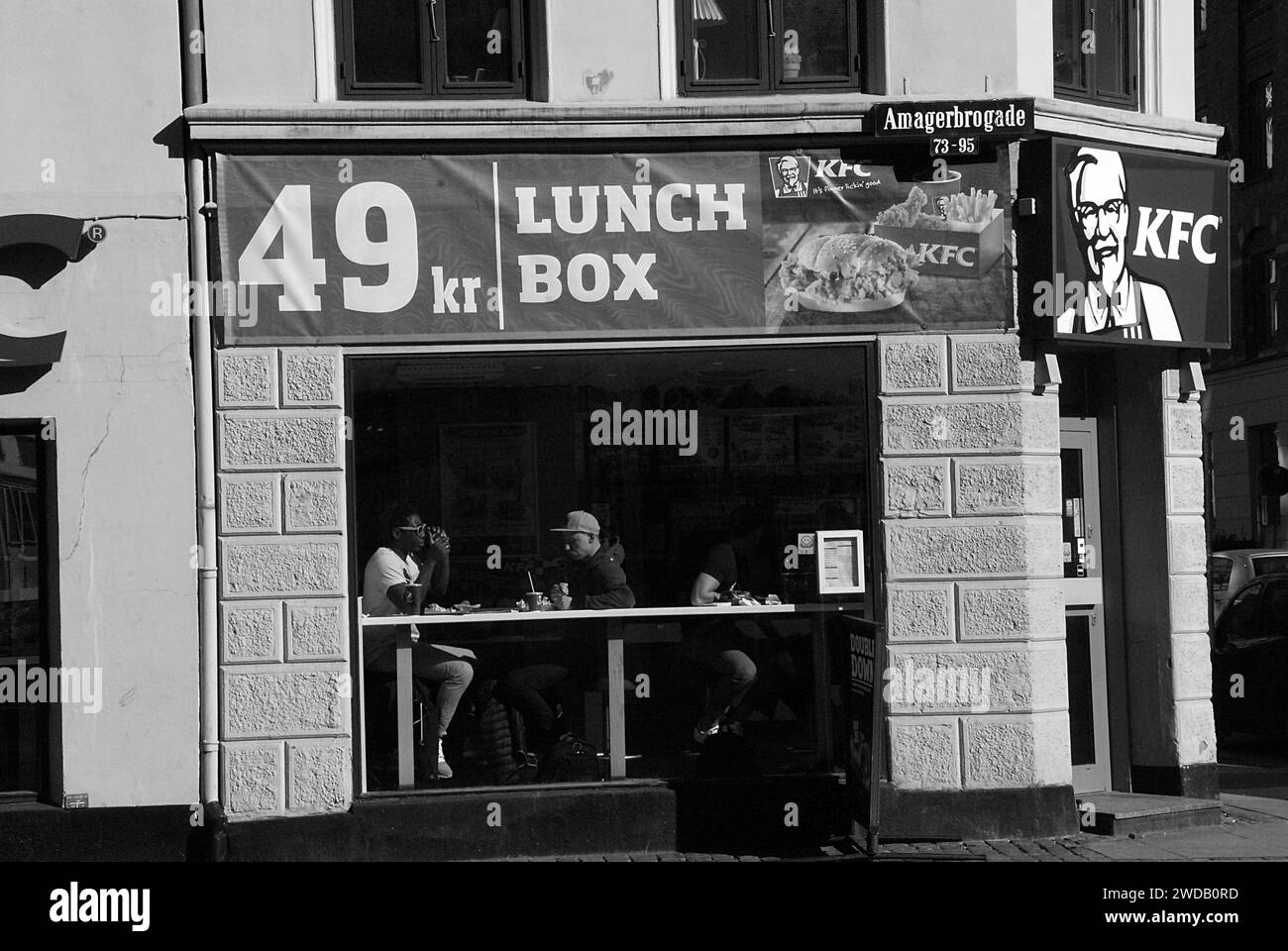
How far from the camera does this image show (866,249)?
9.27m

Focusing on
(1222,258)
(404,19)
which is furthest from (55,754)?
(1222,258)

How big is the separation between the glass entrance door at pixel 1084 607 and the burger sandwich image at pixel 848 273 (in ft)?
6.19

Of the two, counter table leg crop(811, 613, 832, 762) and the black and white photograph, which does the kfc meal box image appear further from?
counter table leg crop(811, 613, 832, 762)

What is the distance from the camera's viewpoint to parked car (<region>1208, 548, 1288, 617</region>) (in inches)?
710

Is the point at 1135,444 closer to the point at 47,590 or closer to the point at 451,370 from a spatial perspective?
the point at 451,370

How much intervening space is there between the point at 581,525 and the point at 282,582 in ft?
6.53

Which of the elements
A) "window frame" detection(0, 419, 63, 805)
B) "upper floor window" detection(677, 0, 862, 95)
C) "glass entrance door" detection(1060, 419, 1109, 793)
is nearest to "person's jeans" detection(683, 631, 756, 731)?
"glass entrance door" detection(1060, 419, 1109, 793)

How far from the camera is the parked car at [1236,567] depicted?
1803cm

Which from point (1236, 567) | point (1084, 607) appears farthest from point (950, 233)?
point (1236, 567)

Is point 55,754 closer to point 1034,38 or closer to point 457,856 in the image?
point 457,856

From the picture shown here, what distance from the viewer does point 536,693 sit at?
9383 mm

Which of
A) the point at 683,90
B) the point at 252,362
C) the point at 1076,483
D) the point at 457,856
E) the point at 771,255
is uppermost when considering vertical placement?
the point at 683,90
